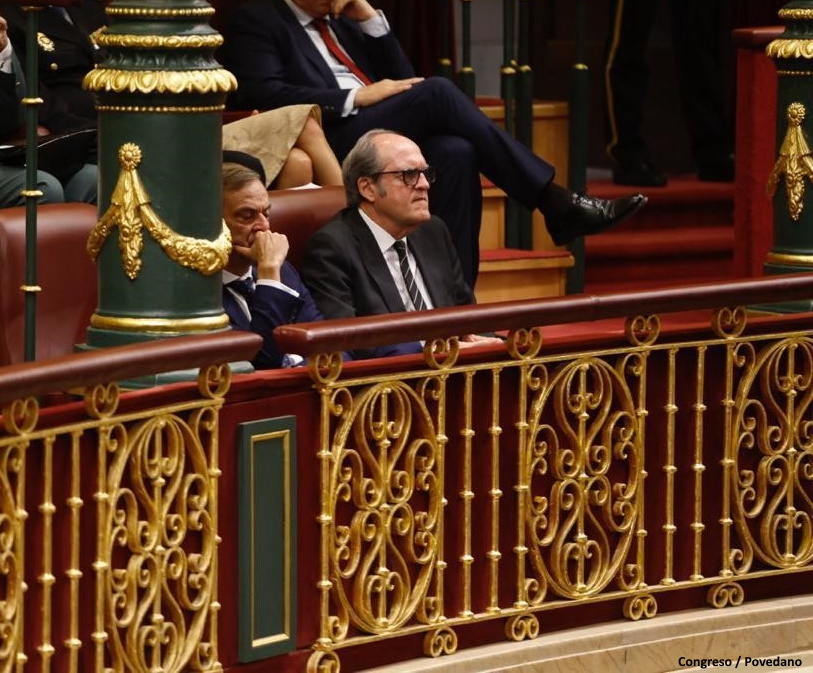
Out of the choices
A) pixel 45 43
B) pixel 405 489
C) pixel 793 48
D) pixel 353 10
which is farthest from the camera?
pixel 353 10

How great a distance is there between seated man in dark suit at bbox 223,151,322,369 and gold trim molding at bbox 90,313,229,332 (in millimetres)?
438

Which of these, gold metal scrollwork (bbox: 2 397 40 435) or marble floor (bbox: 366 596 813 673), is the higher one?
gold metal scrollwork (bbox: 2 397 40 435)

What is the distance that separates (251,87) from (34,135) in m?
2.08

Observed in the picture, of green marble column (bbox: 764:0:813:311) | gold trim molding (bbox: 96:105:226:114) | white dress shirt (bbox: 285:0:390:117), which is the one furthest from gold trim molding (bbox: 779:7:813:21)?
gold trim molding (bbox: 96:105:226:114)

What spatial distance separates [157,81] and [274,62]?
211 cm

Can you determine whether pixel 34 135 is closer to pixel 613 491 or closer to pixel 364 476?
pixel 364 476

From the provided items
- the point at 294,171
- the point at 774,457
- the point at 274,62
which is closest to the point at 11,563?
the point at 774,457

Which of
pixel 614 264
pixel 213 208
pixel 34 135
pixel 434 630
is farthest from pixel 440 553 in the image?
pixel 614 264

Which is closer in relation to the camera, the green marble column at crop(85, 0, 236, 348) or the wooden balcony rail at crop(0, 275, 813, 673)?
the wooden balcony rail at crop(0, 275, 813, 673)

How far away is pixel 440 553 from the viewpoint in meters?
4.80

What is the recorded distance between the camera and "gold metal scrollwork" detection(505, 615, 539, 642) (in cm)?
495

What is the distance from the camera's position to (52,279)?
493 centimetres

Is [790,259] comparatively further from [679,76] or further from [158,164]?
[679,76]

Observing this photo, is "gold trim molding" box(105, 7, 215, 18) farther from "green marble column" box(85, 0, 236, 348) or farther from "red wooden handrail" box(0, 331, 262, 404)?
"red wooden handrail" box(0, 331, 262, 404)
